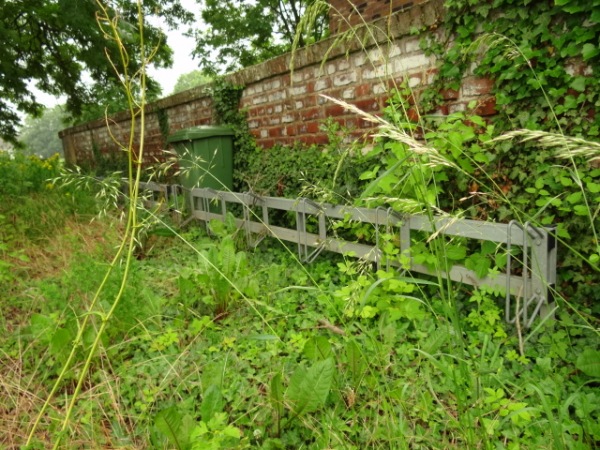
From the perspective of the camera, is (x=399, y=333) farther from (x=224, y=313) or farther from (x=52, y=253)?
(x=52, y=253)

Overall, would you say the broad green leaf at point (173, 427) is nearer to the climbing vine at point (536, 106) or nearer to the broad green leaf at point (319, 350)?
the broad green leaf at point (319, 350)

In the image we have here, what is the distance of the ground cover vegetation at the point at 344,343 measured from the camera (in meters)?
1.41

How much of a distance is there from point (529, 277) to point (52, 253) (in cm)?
385

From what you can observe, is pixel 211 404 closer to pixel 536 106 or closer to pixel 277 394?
pixel 277 394

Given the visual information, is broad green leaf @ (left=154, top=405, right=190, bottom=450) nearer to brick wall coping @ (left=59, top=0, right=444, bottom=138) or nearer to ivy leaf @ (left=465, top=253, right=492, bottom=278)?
brick wall coping @ (left=59, top=0, right=444, bottom=138)

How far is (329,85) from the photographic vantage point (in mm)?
3660

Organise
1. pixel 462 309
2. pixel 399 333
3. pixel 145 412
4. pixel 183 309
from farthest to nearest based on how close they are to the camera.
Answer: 1. pixel 183 309
2. pixel 462 309
3. pixel 399 333
4. pixel 145 412

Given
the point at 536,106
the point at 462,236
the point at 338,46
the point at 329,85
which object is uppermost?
the point at 338,46

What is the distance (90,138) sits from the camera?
9758 mm

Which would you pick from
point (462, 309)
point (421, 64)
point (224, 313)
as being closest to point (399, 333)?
point (462, 309)

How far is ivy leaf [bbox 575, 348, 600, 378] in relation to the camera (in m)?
1.75

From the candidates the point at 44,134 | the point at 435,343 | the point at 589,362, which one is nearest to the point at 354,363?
the point at 435,343

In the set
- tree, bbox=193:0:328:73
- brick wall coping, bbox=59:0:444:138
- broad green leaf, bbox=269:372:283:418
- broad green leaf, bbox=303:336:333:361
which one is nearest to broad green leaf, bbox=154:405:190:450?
broad green leaf, bbox=269:372:283:418

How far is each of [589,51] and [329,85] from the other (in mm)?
2061
